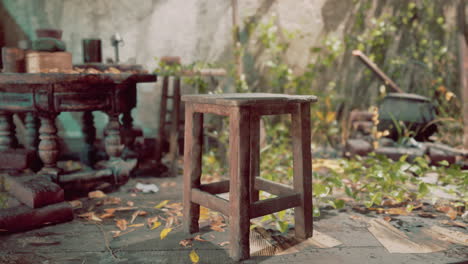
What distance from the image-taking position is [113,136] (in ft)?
11.5

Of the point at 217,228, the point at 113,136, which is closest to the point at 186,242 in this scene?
the point at 217,228

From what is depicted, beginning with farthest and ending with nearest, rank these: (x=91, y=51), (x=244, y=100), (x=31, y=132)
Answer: (x=91, y=51) < (x=31, y=132) < (x=244, y=100)

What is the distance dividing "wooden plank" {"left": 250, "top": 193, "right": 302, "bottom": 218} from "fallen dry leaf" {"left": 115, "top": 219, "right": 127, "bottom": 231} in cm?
96

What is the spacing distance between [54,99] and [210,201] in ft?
5.13

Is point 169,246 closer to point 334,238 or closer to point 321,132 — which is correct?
point 334,238

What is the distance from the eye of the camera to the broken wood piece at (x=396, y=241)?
244cm

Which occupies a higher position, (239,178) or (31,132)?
(31,132)

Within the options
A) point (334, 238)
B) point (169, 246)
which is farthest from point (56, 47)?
point (334, 238)

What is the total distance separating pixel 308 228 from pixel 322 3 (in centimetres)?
356

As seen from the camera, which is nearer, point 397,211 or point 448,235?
point 448,235

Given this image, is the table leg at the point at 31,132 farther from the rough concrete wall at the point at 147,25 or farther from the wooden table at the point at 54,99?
the rough concrete wall at the point at 147,25

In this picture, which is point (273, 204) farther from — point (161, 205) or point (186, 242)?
point (161, 205)

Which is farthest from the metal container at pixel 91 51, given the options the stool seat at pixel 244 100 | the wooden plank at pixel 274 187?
the wooden plank at pixel 274 187

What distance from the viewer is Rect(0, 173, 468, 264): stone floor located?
7.47ft
